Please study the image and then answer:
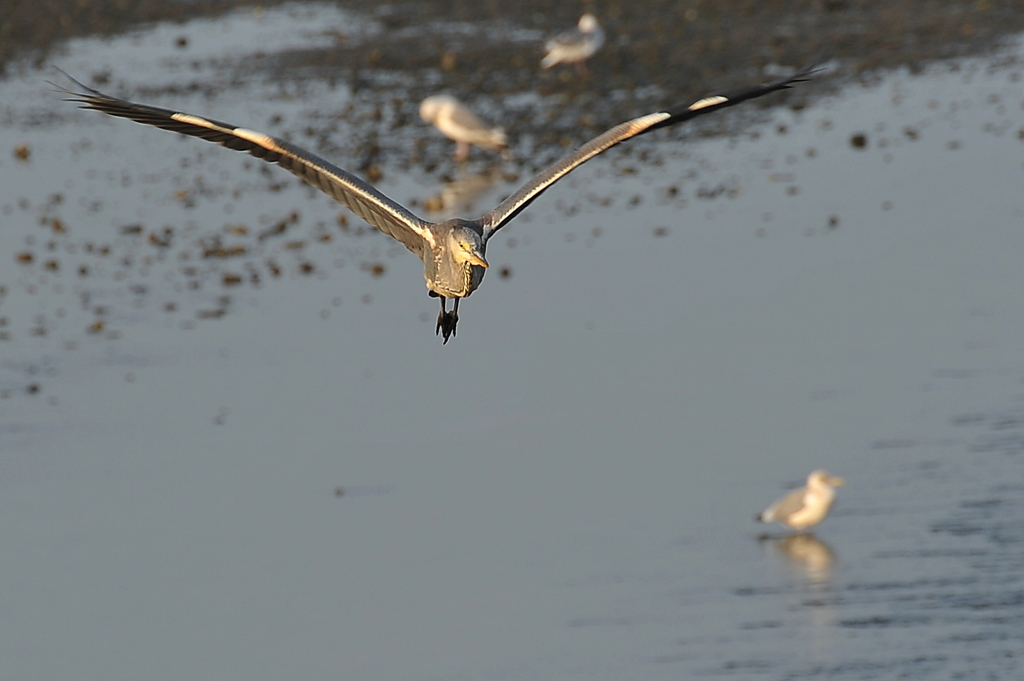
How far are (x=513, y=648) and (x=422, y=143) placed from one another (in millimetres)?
11184

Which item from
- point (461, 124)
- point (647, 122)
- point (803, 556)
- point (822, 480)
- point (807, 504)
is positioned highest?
point (461, 124)

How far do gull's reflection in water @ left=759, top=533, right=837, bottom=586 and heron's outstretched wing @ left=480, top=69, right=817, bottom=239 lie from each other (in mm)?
4135

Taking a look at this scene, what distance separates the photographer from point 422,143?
19.5 meters

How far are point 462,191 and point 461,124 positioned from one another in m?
0.89

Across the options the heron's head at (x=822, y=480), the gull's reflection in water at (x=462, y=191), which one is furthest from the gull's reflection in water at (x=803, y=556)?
the gull's reflection in water at (x=462, y=191)

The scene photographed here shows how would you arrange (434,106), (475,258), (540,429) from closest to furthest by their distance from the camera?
(475,258) < (540,429) < (434,106)

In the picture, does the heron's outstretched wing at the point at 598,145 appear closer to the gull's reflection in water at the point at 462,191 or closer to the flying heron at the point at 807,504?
the flying heron at the point at 807,504

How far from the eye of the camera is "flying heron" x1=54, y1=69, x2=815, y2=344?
688 cm

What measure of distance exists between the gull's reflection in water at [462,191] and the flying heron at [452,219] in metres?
8.46

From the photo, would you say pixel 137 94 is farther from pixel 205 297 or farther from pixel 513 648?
pixel 513 648

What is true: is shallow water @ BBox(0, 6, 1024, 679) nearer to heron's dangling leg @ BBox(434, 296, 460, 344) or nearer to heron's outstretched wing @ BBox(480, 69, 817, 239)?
heron's dangling leg @ BBox(434, 296, 460, 344)

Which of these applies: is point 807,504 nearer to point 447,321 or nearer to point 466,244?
point 447,321

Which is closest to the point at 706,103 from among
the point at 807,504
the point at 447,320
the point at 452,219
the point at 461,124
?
the point at 452,219

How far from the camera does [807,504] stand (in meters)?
10.6
